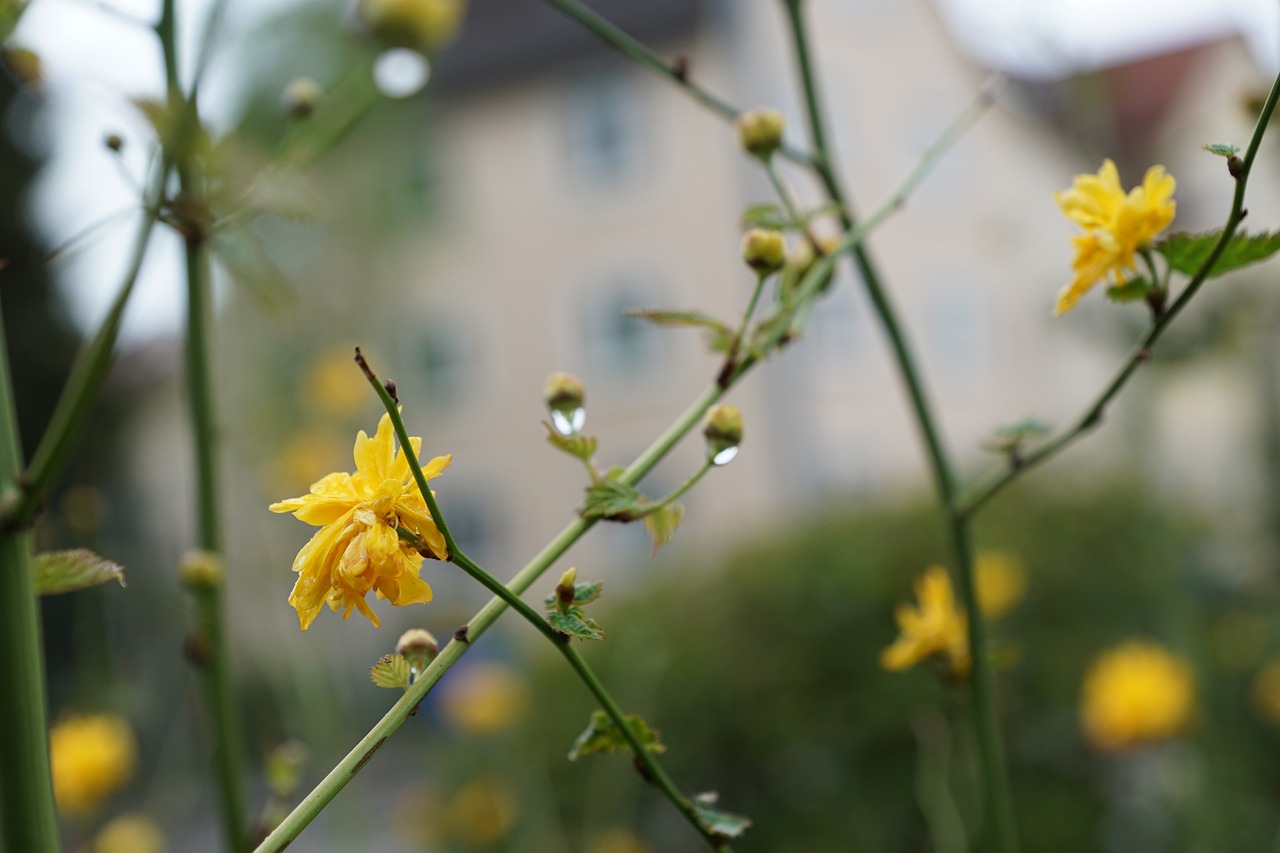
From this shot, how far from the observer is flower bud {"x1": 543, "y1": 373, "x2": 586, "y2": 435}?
0.42 metres

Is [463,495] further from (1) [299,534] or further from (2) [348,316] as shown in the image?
(1) [299,534]

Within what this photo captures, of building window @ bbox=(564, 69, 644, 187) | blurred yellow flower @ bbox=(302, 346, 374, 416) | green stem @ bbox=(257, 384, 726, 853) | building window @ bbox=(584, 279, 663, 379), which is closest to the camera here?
green stem @ bbox=(257, 384, 726, 853)

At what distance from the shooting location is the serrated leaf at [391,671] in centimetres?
31

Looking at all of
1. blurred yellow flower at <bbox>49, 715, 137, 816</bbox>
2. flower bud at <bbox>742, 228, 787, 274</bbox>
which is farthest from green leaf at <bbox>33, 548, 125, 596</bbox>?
blurred yellow flower at <bbox>49, 715, 137, 816</bbox>

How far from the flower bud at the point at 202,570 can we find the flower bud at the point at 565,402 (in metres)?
0.19

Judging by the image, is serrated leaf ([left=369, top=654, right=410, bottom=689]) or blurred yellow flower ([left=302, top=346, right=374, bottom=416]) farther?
blurred yellow flower ([left=302, top=346, right=374, bottom=416])

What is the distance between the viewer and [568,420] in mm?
418

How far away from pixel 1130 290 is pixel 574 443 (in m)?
0.25

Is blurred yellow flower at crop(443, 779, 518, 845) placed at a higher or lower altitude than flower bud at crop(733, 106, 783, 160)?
lower

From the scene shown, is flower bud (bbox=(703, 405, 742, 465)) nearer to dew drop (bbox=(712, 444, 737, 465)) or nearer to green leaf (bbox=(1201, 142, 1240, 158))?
dew drop (bbox=(712, 444, 737, 465))

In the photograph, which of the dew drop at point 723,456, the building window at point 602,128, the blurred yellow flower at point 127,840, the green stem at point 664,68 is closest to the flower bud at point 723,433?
the dew drop at point 723,456

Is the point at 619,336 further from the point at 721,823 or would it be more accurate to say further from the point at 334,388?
the point at 721,823

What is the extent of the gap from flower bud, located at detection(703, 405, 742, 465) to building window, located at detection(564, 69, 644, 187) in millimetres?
9239

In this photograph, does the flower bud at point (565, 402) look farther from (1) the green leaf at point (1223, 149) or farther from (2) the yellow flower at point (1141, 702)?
(2) the yellow flower at point (1141, 702)
